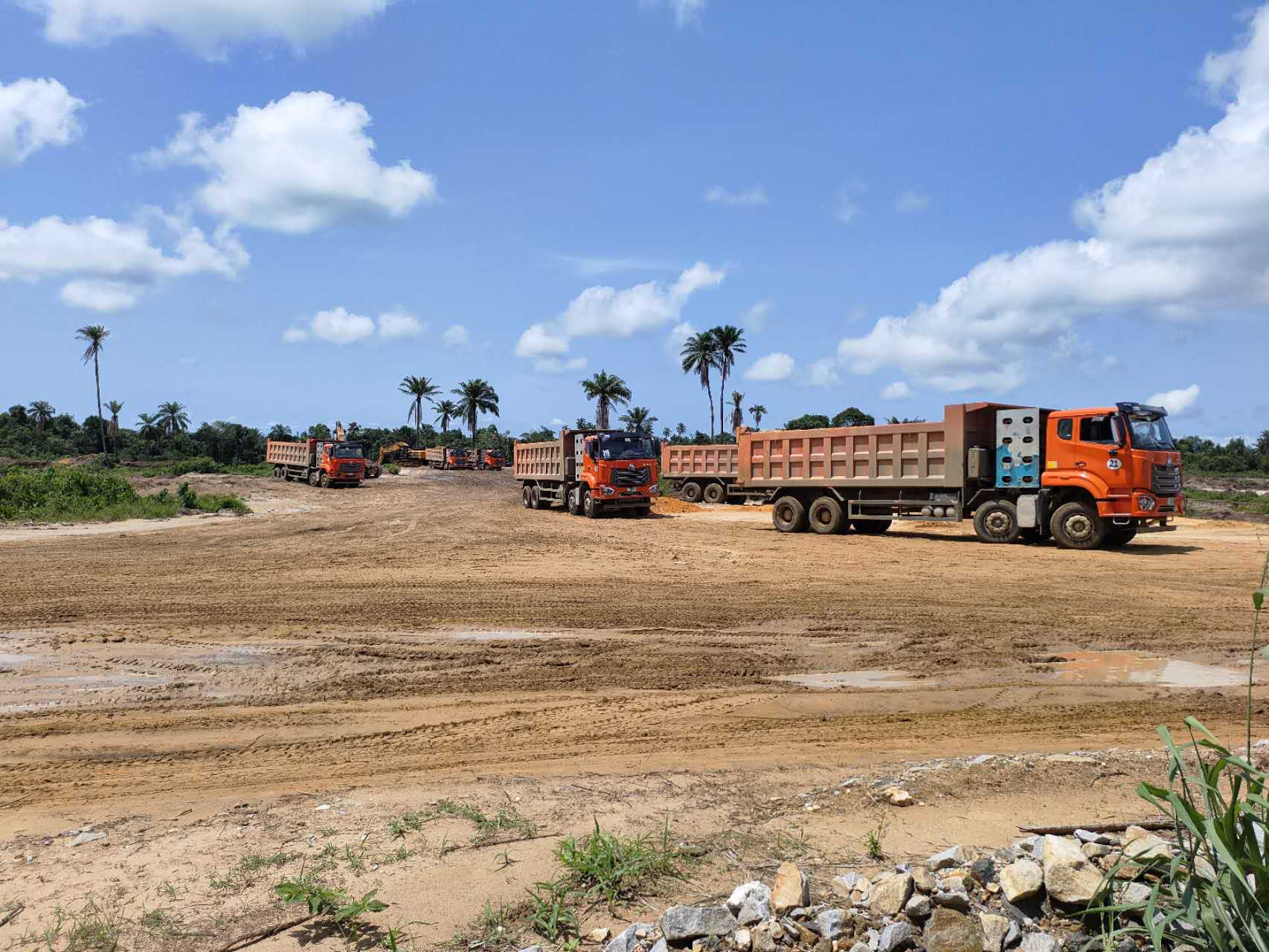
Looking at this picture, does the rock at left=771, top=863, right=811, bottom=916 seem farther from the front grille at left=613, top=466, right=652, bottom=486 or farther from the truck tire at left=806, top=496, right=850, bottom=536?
the front grille at left=613, top=466, right=652, bottom=486

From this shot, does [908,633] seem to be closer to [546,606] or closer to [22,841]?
[546,606]

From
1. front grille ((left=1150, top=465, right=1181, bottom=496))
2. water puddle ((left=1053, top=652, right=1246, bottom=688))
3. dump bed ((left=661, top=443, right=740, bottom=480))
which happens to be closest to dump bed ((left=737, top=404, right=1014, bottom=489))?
front grille ((left=1150, top=465, right=1181, bottom=496))

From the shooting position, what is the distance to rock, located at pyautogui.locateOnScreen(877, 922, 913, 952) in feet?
9.68

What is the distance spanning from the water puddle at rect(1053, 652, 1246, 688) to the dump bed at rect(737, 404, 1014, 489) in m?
9.93

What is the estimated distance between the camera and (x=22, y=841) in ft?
13.4

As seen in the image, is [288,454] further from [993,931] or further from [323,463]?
[993,931]

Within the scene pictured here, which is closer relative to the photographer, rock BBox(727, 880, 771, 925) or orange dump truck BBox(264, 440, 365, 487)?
rock BBox(727, 880, 771, 925)

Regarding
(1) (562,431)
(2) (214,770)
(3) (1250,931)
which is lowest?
(2) (214,770)

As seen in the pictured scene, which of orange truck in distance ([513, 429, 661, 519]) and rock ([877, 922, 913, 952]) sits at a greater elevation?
orange truck in distance ([513, 429, 661, 519])

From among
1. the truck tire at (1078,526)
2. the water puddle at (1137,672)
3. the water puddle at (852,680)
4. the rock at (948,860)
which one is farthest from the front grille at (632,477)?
the rock at (948,860)

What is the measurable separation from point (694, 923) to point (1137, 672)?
6.44m

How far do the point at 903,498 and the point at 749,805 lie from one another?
15.7m

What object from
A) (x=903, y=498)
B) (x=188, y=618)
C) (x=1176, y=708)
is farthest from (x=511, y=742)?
(x=903, y=498)

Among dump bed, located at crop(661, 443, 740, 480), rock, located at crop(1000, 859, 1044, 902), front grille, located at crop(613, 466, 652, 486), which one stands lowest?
rock, located at crop(1000, 859, 1044, 902)
